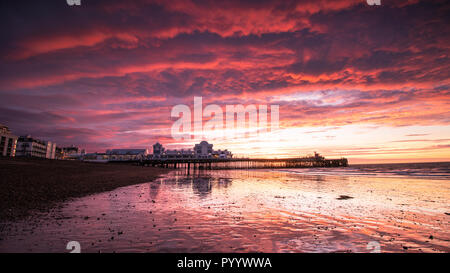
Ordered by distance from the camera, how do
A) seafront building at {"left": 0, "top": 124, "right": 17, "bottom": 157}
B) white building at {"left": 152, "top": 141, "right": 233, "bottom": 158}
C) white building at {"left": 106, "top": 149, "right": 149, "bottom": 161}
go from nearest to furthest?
1. seafront building at {"left": 0, "top": 124, "right": 17, "bottom": 157}
2. white building at {"left": 106, "top": 149, "right": 149, "bottom": 161}
3. white building at {"left": 152, "top": 141, "right": 233, "bottom": 158}

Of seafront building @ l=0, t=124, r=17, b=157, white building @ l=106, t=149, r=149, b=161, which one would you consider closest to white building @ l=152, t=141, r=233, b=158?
white building @ l=106, t=149, r=149, b=161

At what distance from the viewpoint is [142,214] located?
10.5m

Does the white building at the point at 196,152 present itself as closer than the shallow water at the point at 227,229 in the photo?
No

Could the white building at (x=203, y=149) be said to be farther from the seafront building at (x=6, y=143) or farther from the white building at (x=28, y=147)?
the seafront building at (x=6, y=143)

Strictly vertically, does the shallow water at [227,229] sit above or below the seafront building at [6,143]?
below

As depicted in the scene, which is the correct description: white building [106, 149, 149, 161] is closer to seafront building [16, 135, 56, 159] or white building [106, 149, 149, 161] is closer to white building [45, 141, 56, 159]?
white building [45, 141, 56, 159]

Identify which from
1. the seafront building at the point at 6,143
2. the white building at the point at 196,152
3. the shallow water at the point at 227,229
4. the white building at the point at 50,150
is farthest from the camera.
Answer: the white building at the point at 196,152

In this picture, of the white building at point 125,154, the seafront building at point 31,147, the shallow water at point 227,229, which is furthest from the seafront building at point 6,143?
the shallow water at point 227,229

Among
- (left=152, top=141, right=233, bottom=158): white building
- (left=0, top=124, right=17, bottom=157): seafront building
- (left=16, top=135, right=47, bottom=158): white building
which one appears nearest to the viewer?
(left=0, top=124, right=17, bottom=157): seafront building

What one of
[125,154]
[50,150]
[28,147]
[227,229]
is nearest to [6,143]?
[28,147]

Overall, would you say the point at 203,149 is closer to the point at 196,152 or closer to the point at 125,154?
the point at 196,152
